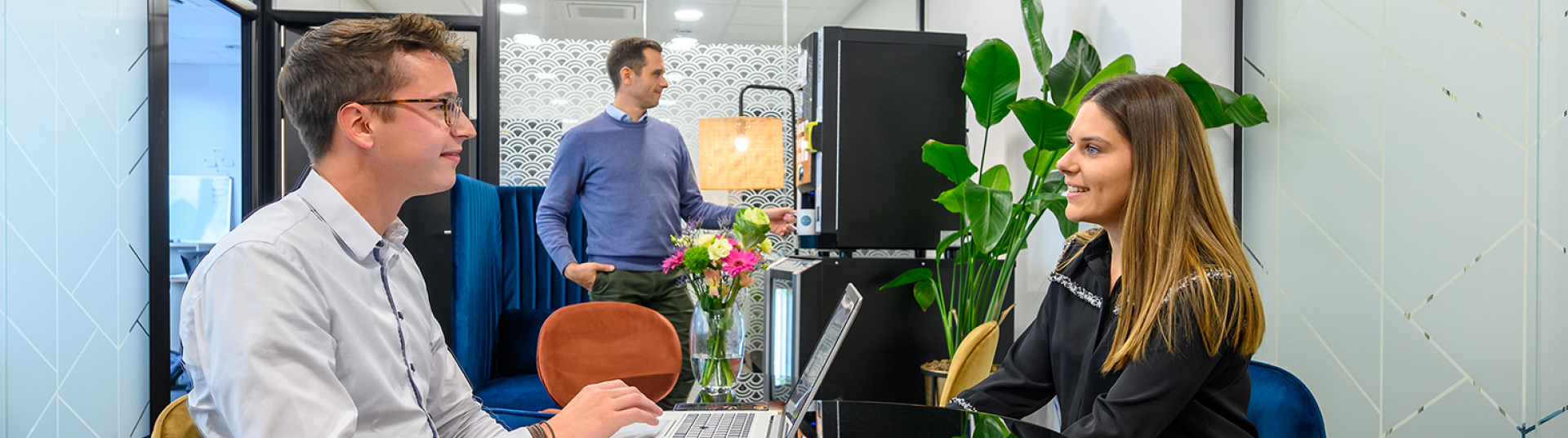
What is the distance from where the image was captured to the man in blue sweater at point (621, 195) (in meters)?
3.02

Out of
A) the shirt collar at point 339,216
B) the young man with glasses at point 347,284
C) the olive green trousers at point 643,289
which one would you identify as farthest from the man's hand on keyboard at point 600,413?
the olive green trousers at point 643,289

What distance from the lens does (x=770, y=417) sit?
1.33 meters

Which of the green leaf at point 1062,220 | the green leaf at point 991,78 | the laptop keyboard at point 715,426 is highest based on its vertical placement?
the green leaf at point 991,78

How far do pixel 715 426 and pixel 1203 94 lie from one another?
1.71 metres

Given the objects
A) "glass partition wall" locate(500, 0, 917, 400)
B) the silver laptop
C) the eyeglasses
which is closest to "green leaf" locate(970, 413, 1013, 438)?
the silver laptop

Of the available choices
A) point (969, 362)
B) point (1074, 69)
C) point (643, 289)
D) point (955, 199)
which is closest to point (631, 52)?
point (643, 289)

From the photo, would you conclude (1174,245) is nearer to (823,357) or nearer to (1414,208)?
(823,357)

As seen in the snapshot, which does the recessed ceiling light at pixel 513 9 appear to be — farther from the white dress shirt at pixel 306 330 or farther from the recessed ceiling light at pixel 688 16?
the white dress shirt at pixel 306 330

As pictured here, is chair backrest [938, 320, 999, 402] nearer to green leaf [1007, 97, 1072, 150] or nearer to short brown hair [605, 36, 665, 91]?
green leaf [1007, 97, 1072, 150]

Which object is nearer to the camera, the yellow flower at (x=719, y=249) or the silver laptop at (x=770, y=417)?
the silver laptop at (x=770, y=417)

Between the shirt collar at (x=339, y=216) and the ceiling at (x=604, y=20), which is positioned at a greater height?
the ceiling at (x=604, y=20)

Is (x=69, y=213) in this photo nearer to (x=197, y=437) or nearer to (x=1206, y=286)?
(x=197, y=437)

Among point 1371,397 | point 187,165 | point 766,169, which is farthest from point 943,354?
point 187,165

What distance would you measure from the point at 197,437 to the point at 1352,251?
2428mm
